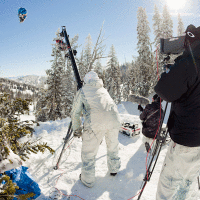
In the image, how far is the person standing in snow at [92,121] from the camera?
114 inches

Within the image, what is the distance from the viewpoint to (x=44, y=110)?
17.5 metres

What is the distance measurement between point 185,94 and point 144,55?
2375cm

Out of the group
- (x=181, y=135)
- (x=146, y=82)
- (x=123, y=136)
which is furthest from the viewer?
(x=146, y=82)

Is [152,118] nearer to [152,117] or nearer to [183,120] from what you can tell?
[152,117]

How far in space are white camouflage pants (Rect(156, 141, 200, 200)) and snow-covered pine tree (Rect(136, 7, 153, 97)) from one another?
889 inches

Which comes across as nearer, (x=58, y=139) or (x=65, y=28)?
(x=65, y=28)

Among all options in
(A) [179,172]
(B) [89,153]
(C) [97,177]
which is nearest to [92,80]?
(B) [89,153]

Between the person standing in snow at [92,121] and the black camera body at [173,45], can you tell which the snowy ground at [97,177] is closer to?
the person standing in snow at [92,121]

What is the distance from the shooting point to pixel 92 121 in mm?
2912

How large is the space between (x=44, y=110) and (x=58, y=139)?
44.3ft

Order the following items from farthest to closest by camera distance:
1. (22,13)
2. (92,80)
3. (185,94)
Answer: (92,80), (22,13), (185,94)

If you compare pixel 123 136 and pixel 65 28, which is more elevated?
pixel 65 28

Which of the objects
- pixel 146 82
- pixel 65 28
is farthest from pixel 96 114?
pixel 146 82

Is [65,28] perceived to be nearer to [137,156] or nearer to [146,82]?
[137,156]
